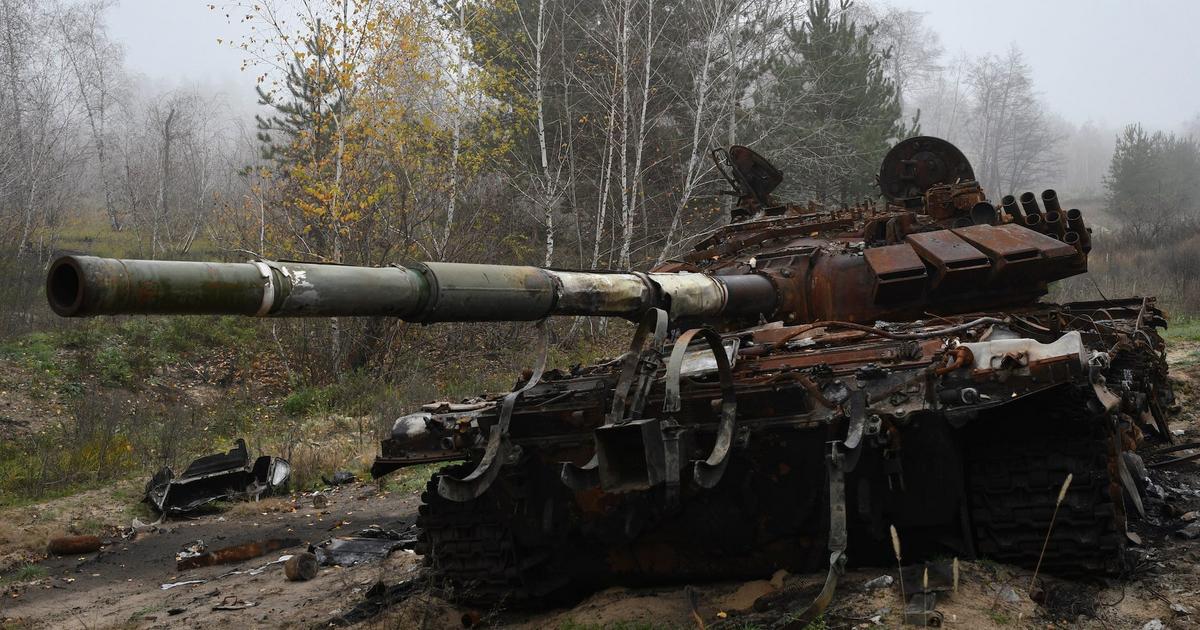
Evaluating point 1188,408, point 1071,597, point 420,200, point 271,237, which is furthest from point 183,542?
point 271,237

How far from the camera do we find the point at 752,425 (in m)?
4.63

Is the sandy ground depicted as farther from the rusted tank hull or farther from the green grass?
the green grass

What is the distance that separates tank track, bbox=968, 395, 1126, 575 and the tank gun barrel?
155 cm

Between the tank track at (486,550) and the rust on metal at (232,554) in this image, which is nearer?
the tank track at (486,550)

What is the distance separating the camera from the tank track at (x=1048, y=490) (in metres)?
4.57

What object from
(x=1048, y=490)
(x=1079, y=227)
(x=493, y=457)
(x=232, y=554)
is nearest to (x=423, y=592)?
(x=493, y=457)

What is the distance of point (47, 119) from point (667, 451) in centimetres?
2547

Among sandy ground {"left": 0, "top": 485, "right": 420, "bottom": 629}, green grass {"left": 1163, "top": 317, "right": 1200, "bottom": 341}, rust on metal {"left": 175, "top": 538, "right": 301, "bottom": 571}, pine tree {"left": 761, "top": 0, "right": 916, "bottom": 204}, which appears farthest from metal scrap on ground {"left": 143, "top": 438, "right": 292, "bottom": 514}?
green grass {"left": 1163, "top": 317, "right": 1200, "bottom": 341}

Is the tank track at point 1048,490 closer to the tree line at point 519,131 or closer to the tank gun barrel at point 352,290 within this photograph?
the tank gun barrel at point 352,290

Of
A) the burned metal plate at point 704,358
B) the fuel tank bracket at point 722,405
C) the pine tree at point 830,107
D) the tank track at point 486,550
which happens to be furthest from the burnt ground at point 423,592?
the pine tree at point 830,107

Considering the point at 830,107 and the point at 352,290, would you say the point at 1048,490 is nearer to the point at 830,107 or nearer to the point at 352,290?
the point at 352,290

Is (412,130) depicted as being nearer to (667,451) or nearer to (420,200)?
(420,200)

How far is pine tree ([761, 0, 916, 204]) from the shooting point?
67.7 ft

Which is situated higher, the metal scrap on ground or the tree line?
the tree line
